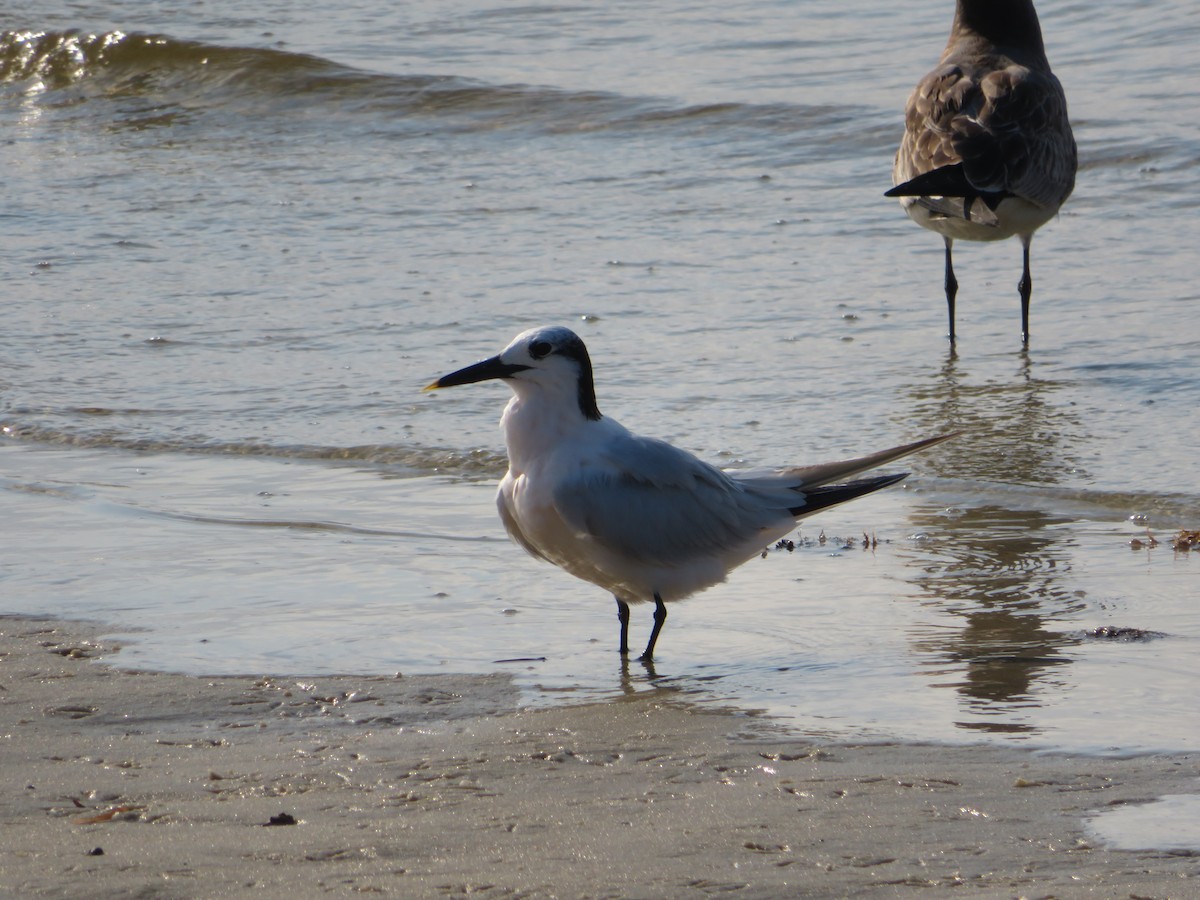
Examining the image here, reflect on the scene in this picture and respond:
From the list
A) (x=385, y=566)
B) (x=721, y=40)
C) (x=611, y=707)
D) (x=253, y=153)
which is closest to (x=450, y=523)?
(x=385, y=566)

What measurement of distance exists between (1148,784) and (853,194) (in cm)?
777

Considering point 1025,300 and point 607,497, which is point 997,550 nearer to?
point 607,497

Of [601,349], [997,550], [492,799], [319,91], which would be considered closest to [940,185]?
[601,349]

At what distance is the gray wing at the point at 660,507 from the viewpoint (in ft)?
15.0

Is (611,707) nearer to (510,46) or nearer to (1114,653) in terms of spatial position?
(1114,653)

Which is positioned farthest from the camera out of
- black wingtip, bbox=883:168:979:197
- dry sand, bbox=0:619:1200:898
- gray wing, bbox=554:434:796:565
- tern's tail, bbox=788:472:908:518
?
black wingtip, bbox=883:168:979:197

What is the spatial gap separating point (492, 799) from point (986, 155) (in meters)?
5.41

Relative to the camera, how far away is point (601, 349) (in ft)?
26.0

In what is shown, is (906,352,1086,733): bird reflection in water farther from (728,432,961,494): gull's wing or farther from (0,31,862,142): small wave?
(0,31,862,142): small wave

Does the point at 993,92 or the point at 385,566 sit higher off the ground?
the point at 993,92

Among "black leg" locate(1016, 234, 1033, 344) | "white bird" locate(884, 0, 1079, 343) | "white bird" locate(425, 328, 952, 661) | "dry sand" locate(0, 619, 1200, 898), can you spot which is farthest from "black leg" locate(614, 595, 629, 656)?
"black leg" locate(1016, 234, 1033, 344)

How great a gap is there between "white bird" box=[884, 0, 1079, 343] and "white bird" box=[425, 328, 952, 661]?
3.38m

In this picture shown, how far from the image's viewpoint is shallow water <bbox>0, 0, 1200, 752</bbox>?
466 centimetres

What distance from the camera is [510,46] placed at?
15.5 metres
